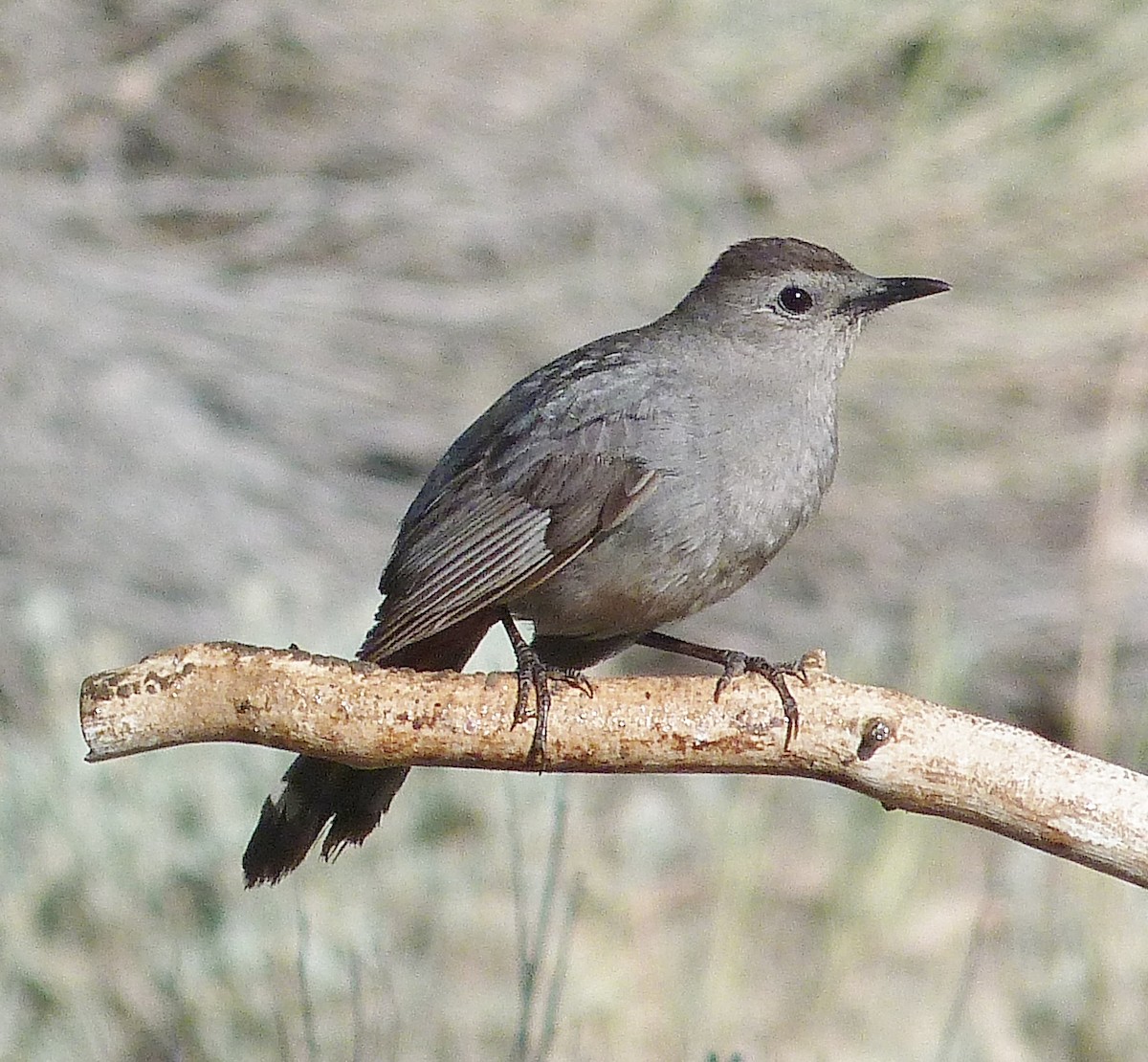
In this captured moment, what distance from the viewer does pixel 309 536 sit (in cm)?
659

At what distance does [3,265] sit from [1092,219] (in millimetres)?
4232

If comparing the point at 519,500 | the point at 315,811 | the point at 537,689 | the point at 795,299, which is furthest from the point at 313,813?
the point at 795,299

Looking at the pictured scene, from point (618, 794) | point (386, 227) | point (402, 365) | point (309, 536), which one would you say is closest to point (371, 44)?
point (386, 227)

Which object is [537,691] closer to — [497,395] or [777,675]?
[777,675]

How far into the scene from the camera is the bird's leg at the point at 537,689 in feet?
8.46

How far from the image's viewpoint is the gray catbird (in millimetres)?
3055

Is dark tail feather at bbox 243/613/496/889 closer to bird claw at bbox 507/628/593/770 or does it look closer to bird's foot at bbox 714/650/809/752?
bird claw at bbox 507/628/593/770

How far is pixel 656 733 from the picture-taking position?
8.33ft

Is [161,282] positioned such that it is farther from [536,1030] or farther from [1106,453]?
[1106,453]

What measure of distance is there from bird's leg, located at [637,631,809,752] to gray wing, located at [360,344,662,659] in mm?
308

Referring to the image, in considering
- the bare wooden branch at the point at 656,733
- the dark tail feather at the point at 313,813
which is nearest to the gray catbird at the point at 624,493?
the dark tail feather at the point at 313,813

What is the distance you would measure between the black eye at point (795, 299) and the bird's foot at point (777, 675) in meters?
0.72

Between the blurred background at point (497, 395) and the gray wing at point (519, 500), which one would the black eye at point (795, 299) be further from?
the blurred background at point (497, 395)

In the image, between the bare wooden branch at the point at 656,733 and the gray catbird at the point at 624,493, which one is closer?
the bare wooden branch at the point at 656,733
